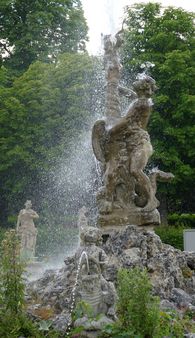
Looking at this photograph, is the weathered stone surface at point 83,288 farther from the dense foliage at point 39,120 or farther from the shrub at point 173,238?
the dense foliage at point 39,120

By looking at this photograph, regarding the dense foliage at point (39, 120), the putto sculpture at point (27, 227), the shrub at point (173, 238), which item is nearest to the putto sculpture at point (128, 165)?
the shrub at point (173, 238)

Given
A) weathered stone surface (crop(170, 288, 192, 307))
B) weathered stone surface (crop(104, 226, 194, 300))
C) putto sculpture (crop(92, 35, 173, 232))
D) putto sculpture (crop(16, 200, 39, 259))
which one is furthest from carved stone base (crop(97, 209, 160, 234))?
putto sculpture (crop(16, 200, 39, 259))

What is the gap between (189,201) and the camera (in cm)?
2683

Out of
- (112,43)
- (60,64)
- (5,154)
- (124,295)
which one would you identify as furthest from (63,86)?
(124,295)

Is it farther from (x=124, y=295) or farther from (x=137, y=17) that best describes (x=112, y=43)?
(x=137, y=17)

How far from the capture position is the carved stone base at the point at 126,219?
9.80 metres

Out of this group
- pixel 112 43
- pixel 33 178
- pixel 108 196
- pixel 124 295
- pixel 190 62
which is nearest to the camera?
pixel 124 295

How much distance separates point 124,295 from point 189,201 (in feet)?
68.7

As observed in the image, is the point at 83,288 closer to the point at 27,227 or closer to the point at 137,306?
the point at 137,306

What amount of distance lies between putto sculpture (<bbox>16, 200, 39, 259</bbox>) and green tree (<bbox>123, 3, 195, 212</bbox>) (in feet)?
17.1

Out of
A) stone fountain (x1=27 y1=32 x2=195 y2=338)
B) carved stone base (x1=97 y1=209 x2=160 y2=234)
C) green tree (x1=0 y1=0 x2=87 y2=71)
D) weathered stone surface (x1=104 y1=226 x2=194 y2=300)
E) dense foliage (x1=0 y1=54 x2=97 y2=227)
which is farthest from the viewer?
green tree (x1=0 y1=0 x2=87 y2=71)

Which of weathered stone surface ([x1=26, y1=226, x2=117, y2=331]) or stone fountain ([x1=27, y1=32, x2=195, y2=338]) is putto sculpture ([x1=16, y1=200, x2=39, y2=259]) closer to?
stone fountain ([x1=27, y1=32, x2=195, y2=338])

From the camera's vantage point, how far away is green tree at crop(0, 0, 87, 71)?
29.7 metres

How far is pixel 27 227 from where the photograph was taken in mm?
23234
